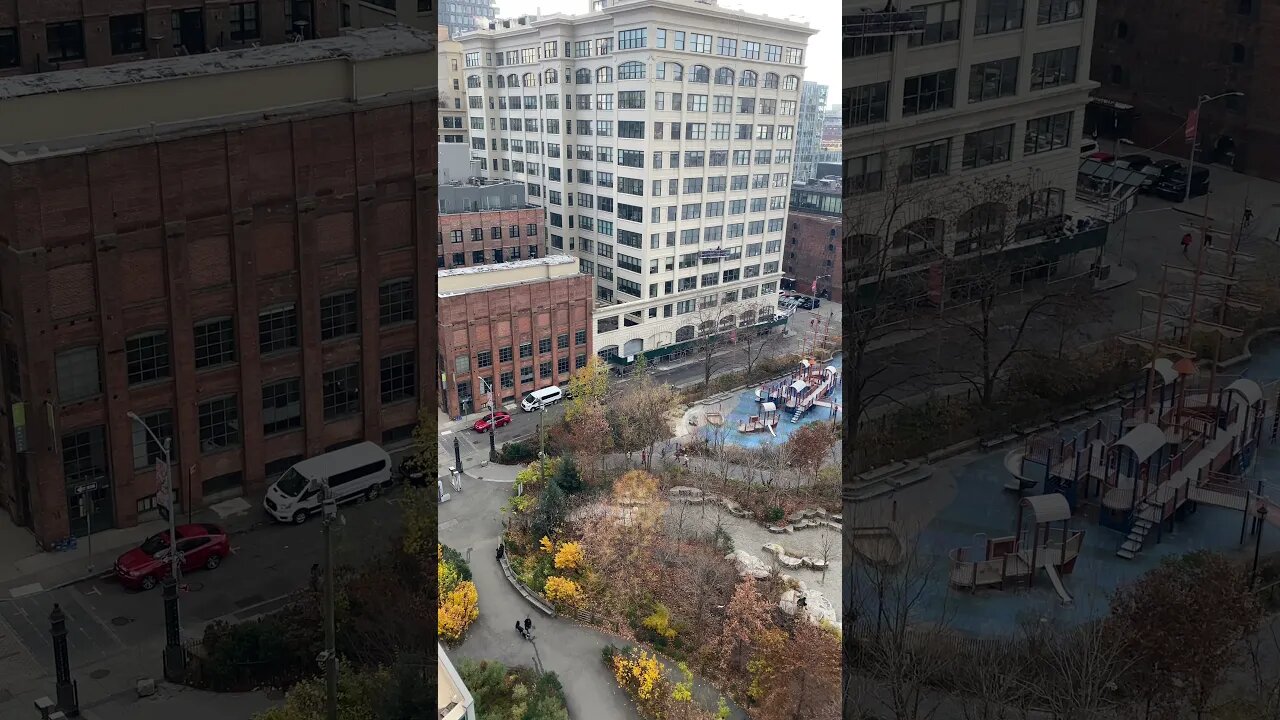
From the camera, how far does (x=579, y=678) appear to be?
11.0 meters

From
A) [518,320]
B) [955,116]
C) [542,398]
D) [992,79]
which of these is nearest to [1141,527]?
[955,116]

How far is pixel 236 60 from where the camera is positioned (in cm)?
1864

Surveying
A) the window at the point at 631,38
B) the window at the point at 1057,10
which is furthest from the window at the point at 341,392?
the window at the point at 1057,10

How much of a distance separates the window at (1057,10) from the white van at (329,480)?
9.28 meters

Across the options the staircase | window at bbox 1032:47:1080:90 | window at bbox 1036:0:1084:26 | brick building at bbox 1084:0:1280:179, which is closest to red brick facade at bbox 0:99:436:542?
window at bbox 1032:47:1080:90

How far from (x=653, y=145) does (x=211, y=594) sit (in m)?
9.10

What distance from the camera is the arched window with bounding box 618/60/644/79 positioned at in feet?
34.4

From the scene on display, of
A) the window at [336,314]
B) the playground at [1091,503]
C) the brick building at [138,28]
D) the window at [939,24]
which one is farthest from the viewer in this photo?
the window at [336,314]

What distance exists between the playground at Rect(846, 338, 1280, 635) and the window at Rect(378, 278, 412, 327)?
21.9 feet

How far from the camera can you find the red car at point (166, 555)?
54.7ft

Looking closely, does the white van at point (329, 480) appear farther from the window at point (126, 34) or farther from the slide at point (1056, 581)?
the slide at point (1056, 581)

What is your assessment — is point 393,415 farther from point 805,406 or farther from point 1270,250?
point 1270,250

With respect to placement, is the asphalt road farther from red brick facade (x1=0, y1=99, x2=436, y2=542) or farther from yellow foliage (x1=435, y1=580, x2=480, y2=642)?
yellow foliage (x1=435, y1=580, x2=480, y2=642)

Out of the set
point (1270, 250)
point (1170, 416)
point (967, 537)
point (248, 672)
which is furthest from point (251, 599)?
point (1270, 250)
